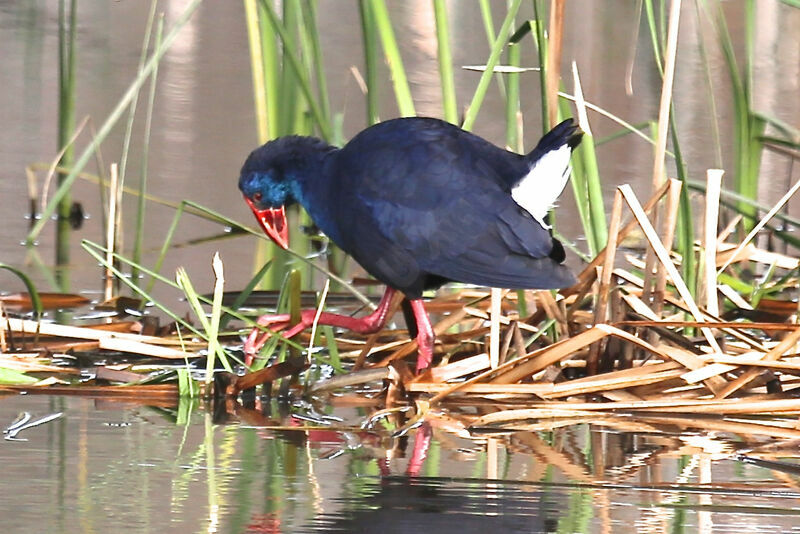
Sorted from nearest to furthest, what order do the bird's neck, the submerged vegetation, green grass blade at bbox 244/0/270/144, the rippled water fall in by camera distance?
the rippled water
the submerged vegetation
the bird's neck
green grass blade at bbox 244/0/270/144

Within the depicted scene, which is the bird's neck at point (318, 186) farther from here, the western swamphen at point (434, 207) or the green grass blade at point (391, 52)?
the green grass blade at point (391, 52)

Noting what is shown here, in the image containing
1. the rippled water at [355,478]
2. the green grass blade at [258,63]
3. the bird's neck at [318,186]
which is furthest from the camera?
the green grass blade at [258,63]

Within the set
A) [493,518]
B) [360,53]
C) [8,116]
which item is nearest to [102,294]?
[493,518]

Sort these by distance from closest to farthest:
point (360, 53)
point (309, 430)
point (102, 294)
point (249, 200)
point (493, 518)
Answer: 1. point (493, 518)
2. point (309, 430)
3. point (249, 200)
4. point (102, 294)
5. point (360, 53)

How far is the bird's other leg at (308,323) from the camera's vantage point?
259 cm

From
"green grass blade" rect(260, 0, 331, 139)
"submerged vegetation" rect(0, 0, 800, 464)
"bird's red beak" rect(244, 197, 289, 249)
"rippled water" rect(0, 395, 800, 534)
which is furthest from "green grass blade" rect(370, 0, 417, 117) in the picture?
"rippled water" rect(0, 395, 800, 534)

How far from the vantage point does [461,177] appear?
8.29ft

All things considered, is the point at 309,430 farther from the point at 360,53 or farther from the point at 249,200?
the point at 360,53

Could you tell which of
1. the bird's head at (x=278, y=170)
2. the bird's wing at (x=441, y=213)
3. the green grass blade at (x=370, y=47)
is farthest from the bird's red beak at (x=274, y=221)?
the green grass blade at (x=370, y=47)

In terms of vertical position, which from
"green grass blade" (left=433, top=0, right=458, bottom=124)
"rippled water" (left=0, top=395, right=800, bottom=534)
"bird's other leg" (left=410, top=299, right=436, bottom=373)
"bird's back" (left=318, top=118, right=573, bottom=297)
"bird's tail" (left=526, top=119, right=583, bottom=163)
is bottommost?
"rippled water" (left=0, top=395, right=800, bottom=534)

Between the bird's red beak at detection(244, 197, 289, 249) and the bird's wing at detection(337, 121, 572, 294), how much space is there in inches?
9.4

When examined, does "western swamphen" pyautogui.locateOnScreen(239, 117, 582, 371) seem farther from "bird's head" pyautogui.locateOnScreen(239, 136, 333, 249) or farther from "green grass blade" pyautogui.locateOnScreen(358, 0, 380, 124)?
"green grass blade" pyautogui.locateOnScreen(358, 0, 380, 124)

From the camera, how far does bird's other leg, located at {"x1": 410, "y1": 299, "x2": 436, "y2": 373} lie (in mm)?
2598

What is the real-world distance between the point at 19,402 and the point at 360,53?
5515mm
